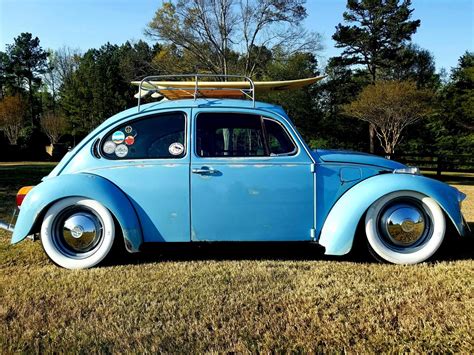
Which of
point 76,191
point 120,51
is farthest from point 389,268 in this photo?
point 120,51

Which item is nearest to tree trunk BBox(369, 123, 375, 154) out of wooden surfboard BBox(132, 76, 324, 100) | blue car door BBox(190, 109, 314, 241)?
wooden surfboard BBox(132, 76, 324, 100)

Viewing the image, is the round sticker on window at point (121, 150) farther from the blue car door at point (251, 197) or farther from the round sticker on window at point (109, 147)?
the blue car door at point (251, 197)

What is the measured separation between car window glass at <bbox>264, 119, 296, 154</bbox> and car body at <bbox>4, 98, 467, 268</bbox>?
2.0 inches

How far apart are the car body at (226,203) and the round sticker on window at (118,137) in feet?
0.76

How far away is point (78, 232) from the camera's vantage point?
14.1ft

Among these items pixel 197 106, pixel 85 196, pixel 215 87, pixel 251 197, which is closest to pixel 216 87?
pixel 215 87

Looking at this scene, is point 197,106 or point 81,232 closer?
point 81,232

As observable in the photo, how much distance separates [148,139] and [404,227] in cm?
264

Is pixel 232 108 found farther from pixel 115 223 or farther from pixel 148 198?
pixel 115 223

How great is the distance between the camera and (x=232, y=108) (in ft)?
14.8

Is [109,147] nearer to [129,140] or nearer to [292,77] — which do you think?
[129,140]

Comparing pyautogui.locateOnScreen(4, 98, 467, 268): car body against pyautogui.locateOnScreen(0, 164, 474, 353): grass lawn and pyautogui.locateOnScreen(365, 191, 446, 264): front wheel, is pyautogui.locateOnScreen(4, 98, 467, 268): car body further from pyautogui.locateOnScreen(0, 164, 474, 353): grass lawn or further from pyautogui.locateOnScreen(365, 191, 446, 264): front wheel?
pyautogui.locateOnScreen(0, 164, 474, 353): grass lawn

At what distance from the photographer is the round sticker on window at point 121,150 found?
14.6 feet

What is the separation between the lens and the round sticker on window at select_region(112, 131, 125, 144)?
14.7ft
